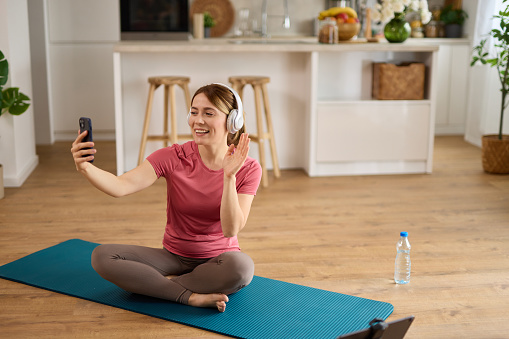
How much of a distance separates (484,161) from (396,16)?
1.30 m

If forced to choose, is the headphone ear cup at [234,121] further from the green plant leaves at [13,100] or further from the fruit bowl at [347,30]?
the fruit bowl at [347,30]

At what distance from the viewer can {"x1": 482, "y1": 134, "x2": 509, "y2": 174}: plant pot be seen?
4.96 m

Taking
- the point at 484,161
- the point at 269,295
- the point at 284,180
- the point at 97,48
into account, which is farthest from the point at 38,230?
the point at 484,161

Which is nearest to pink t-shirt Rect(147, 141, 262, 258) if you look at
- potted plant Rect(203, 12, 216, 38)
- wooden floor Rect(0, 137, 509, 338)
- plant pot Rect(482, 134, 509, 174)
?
wooden floor Rect(0, 137, 509, 338)

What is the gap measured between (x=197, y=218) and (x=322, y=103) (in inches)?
95.2

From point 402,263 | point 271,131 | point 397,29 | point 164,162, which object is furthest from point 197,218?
point 397,29

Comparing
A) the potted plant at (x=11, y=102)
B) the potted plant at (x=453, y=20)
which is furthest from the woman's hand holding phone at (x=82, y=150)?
the potted plant at (x=453, y=20)

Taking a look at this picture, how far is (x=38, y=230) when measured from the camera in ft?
11.8

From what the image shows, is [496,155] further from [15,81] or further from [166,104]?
[15,81]

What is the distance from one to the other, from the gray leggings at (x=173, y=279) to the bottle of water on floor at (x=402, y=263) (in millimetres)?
725

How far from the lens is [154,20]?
6.12 m

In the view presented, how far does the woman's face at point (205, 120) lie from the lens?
249 centimetres

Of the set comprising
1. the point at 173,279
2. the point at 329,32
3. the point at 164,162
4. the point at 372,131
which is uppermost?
the point at 329,32

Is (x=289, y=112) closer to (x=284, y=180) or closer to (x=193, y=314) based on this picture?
(x=284, y=180)
